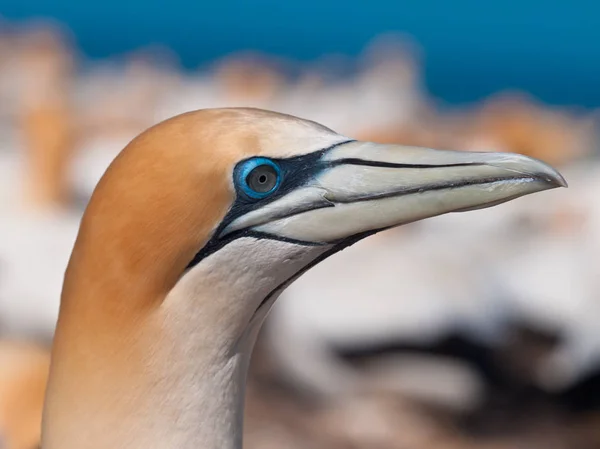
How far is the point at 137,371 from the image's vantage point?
5.53 ft

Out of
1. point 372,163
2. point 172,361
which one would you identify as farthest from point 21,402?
point 372,163

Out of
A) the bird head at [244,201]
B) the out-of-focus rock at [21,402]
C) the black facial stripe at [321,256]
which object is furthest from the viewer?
the out-of-focus rock at [21,402]

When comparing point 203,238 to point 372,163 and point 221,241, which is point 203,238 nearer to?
point 221,241

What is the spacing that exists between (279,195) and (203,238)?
0.15 m

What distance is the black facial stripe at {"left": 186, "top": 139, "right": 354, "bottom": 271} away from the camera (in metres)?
1.67

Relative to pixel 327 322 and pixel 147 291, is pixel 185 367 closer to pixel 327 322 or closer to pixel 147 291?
pixel 147 291

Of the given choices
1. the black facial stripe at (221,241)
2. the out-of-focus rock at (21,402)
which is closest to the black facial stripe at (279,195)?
the black facial stripe at (221,241)

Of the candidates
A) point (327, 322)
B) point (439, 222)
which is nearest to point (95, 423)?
point (327, 322)

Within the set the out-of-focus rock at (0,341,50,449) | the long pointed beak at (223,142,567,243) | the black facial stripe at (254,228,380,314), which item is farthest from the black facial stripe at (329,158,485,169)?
the out-of-focus rock at (0,341,50,449)

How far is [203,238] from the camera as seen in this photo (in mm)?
1653

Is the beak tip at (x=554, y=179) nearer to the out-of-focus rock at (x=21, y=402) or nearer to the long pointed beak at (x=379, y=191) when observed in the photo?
the long pointed beak at (x=379, y=191)

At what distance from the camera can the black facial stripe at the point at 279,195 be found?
1665mm

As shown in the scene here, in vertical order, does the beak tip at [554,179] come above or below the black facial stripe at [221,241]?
above

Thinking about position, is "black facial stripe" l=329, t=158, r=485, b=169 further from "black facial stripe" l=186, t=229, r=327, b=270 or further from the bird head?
"black facial stripe" l=186, t=229, r=327, b=270
